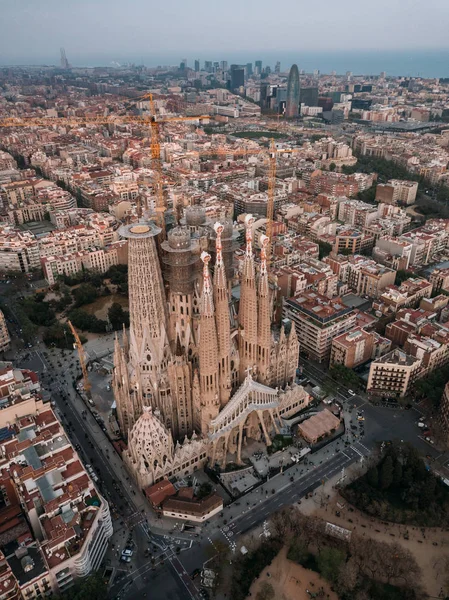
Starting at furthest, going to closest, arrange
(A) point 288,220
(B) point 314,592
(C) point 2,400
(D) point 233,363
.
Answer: (A) point 288,220 → (D) point 233,363 → (C) point 2,400 → (B) point 314,592

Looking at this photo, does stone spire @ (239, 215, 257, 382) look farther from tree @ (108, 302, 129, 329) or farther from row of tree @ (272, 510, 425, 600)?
tree @ (108, 302, 129, 329)

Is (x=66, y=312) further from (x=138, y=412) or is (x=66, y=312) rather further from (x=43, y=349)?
(x=138, y=412)

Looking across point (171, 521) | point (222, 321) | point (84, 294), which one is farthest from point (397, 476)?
point (84, 294)

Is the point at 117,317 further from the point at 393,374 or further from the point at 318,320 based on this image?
the point at 393,374

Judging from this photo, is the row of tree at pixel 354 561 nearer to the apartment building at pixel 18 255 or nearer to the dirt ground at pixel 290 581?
the dirt ground at pixel 290 581

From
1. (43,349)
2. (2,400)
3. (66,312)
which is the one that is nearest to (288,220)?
(66,312)

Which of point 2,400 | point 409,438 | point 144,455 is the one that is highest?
point 2,400
